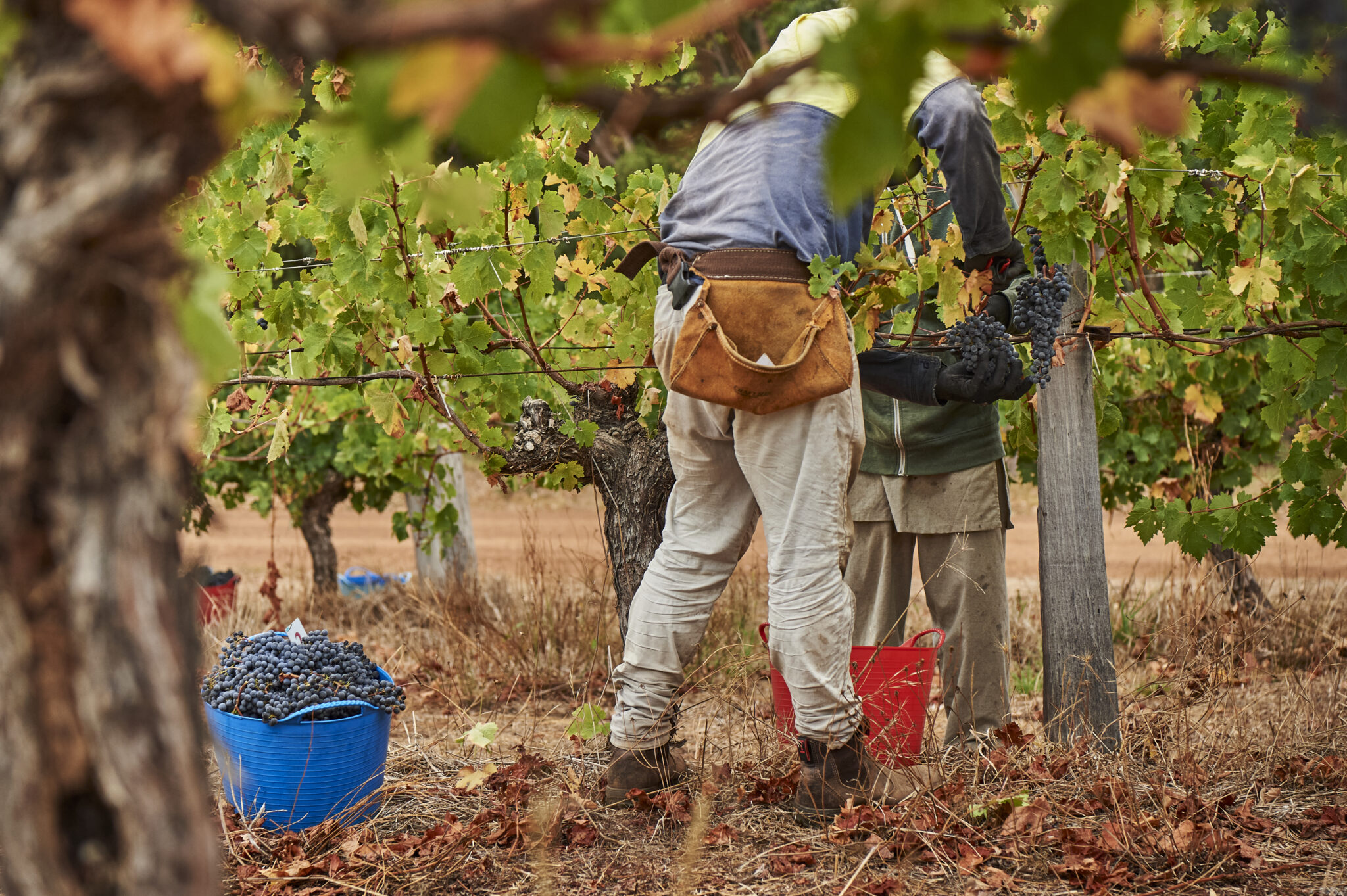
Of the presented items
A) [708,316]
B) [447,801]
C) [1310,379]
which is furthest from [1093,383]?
[447,801]

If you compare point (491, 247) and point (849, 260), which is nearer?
point (849, 260)

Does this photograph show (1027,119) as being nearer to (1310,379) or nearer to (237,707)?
(1310,379)

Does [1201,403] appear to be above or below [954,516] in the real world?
above

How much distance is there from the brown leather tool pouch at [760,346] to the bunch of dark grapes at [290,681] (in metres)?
1.09

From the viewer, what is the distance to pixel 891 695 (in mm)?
2650

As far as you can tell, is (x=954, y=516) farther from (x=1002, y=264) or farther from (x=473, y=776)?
(x=473, y=776)

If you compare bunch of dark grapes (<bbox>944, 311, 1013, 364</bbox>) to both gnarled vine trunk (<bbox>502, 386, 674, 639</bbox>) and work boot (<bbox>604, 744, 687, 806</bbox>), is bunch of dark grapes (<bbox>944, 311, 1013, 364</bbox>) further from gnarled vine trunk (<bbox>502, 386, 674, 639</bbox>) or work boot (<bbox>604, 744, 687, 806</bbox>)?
work boot (<bbox>604, 744, 687, 806</bbox>)

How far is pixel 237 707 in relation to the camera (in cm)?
250

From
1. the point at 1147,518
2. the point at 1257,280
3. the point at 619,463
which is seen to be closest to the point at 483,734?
the point at 619,463

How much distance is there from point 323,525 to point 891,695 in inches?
189

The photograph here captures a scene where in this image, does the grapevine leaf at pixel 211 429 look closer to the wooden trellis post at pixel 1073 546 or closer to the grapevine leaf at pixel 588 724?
the grapevine leaf at pixel 588 724

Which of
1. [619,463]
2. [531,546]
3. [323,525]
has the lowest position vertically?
[531,546]

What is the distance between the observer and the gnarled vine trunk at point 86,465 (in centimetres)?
71

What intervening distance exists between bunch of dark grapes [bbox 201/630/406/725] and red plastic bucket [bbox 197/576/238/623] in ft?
9.12
